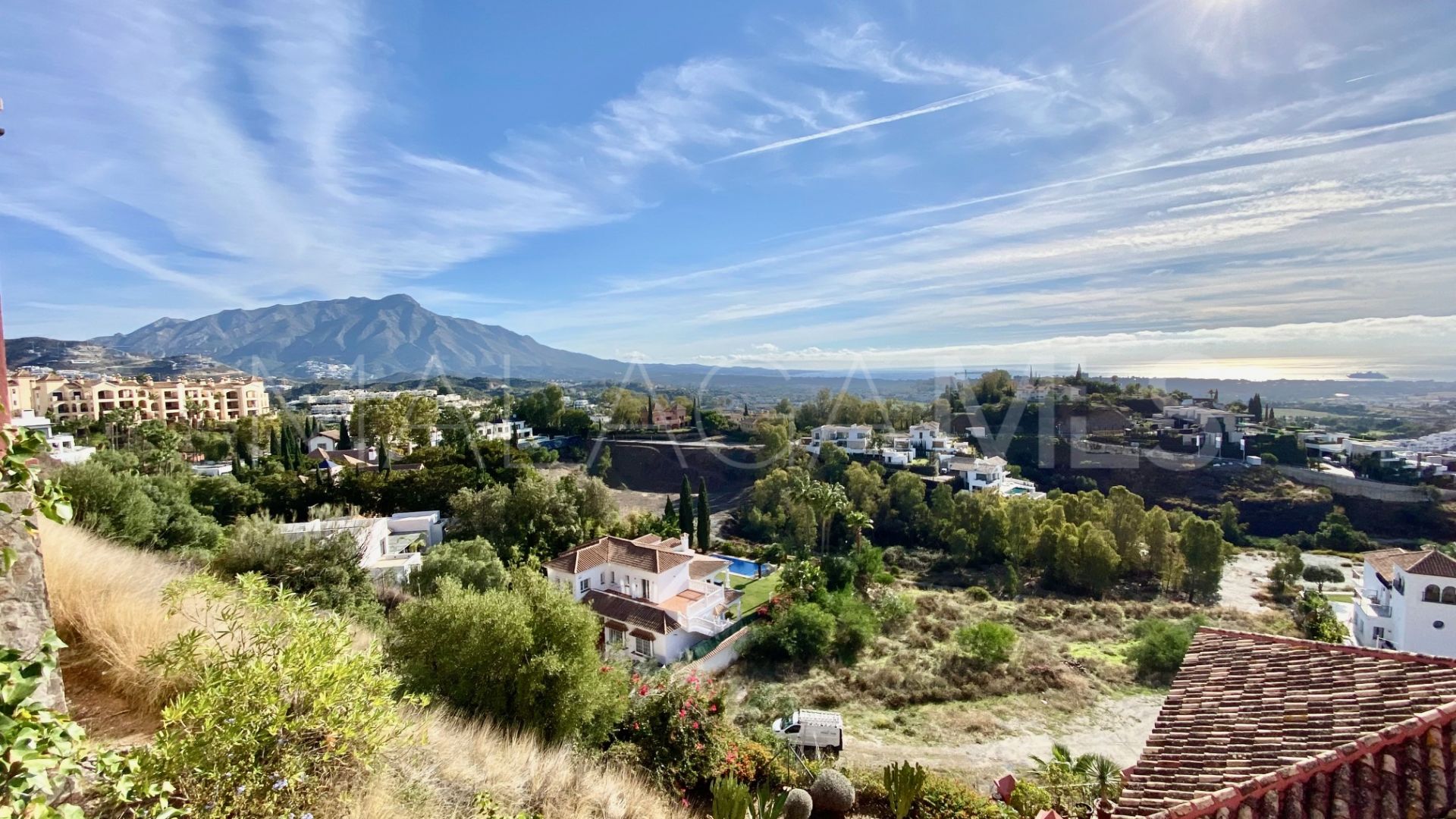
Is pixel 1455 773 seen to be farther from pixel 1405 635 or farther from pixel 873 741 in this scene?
pixel 1405 635

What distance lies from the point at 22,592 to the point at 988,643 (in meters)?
17.0

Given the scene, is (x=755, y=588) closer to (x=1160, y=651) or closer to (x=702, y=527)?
(x=702, y=527)

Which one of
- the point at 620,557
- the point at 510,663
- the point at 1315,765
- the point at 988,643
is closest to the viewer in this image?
the point at 1315,765

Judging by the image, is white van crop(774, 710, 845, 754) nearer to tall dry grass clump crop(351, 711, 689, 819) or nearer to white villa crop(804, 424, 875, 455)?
tall dry grass clump crop(351, 711, 689, 819)

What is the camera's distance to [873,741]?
11.8 m

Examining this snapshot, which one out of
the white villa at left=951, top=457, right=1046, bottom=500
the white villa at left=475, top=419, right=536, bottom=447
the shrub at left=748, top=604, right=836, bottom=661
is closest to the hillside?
the white villa at left=475, top=419, right=536, bottom=447

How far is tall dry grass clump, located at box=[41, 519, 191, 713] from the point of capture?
4.08m

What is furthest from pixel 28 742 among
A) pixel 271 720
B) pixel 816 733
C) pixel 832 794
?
pixel 816 733

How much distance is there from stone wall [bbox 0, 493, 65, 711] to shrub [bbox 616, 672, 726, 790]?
6.15 metres

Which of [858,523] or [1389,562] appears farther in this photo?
[858,523]

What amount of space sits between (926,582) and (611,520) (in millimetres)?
13190

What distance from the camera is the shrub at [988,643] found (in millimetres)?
15492

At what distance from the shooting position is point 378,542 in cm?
1720

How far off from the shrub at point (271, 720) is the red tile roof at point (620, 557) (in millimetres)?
13734
